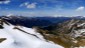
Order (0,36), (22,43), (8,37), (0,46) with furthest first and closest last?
(0,36) < (8,37) < (22,43) < (0,46)

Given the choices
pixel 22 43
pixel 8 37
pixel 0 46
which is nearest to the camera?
pixel 0 46

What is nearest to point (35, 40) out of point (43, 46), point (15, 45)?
point (43, 46)

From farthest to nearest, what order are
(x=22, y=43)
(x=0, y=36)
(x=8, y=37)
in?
(x=0, y=36), (x=8, y=37), (x=22, y=43)

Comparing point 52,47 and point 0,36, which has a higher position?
point 0,36

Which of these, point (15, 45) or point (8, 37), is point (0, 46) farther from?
point (8, 37)

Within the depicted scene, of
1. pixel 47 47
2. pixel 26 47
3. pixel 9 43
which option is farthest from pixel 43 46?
pixel 9 43

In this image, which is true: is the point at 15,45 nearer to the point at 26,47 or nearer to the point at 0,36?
the point at 26,47

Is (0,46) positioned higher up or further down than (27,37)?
further down

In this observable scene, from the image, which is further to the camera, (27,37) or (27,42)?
(27,37)

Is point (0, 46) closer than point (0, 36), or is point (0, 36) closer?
point (0, 46)
